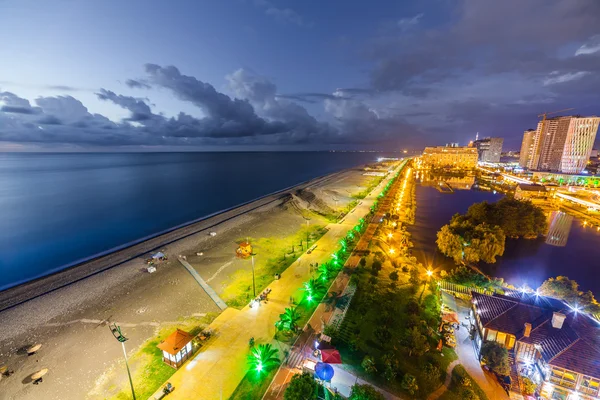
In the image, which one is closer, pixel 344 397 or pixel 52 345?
pixel 344 397

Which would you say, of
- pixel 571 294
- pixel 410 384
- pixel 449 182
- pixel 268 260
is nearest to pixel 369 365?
pixel 410 384

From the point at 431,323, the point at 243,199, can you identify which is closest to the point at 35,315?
the point at 431,323

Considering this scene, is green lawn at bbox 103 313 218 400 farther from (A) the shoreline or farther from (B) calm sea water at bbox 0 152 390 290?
(B) calm sea water at bbox 0 152 390 290

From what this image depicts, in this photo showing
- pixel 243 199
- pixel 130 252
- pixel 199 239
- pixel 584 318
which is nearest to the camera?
pixel 584 318

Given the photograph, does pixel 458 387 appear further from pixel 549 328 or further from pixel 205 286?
pixel 205 286

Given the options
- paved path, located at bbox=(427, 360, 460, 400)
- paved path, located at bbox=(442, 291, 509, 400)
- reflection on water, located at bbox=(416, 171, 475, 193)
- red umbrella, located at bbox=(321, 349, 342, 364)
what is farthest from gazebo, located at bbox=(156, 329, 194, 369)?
reflection on water, located at bbox=(416, 171, 475, 193)

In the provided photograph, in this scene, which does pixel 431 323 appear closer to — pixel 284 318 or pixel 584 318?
pixel 584 318
